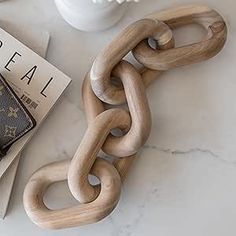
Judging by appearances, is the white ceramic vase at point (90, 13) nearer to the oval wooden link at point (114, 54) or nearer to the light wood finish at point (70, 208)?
the oval wooden link at point (114, 54)

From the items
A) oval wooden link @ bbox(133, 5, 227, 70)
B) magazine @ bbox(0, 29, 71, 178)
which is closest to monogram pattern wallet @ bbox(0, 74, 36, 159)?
A: magazine @ bbox(0, 29, 71, 178)

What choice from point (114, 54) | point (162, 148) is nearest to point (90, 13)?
point (114, 54)

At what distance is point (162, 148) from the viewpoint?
644mm

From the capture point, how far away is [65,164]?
0.61 metres

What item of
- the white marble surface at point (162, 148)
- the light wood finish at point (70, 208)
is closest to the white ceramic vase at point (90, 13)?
the white marble surface at point (162, 148)

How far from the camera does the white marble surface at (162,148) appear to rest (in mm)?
639

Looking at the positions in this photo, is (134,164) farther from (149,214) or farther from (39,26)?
(39,26)

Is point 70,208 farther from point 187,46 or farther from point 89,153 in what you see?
point 187,46

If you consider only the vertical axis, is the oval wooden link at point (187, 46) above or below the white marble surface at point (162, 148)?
above

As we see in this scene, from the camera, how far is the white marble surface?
2.10 ft

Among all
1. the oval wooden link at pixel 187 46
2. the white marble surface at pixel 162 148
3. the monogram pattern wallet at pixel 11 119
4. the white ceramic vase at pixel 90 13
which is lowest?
the white marble surface at pixel 162 148

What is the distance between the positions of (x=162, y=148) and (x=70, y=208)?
0.11 meters

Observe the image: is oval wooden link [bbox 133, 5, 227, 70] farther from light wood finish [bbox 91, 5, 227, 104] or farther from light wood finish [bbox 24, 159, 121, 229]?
light wood finish [bbox 24, 159, 121, 229]

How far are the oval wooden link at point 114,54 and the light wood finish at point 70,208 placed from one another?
0.22 ft
